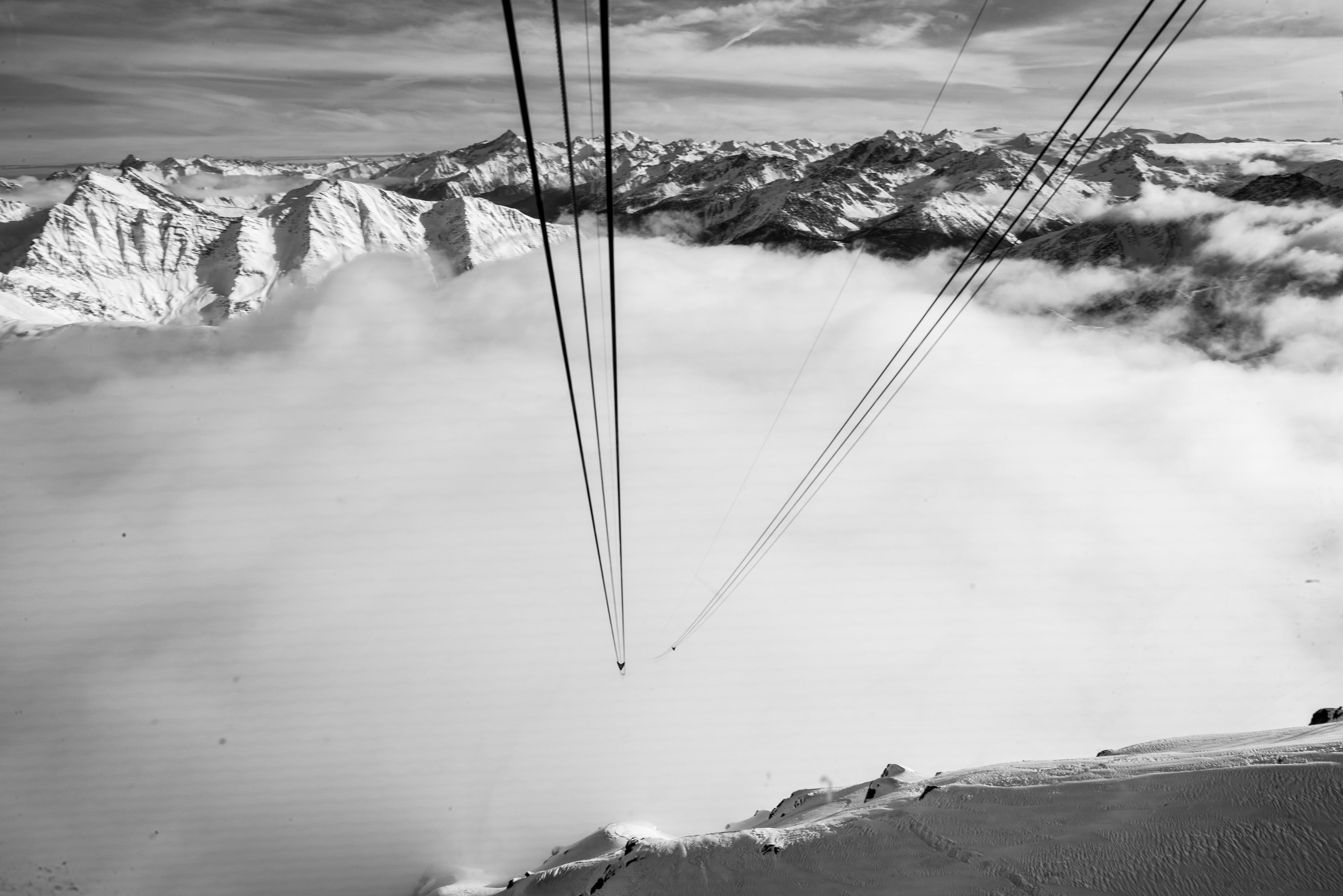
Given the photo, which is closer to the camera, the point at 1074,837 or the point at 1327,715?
the point at 1074,837

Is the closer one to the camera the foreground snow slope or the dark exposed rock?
the foreground snow slope

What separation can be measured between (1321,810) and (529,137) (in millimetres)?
11851

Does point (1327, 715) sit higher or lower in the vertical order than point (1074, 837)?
lower

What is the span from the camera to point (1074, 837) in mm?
10117

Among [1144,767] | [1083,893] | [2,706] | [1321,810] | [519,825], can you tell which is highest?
[1321,810]

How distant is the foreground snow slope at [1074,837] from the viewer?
8359 mm

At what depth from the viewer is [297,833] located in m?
114

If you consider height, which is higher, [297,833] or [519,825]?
[519,825]

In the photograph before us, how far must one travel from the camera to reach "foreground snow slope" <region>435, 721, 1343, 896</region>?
8.36m

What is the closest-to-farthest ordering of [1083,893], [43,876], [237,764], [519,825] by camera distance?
[1083,893] → [519,825] → [43,876] → [237,764]

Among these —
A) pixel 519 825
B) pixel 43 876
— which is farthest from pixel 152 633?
pixel 519 825

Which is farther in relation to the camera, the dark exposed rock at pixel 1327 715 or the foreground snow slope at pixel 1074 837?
the dark exposed rock at pixel 1327 715

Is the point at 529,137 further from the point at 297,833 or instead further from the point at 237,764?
the point at 237,764

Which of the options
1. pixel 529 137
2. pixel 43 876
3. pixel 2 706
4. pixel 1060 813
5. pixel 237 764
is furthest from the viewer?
pixel 2 706
